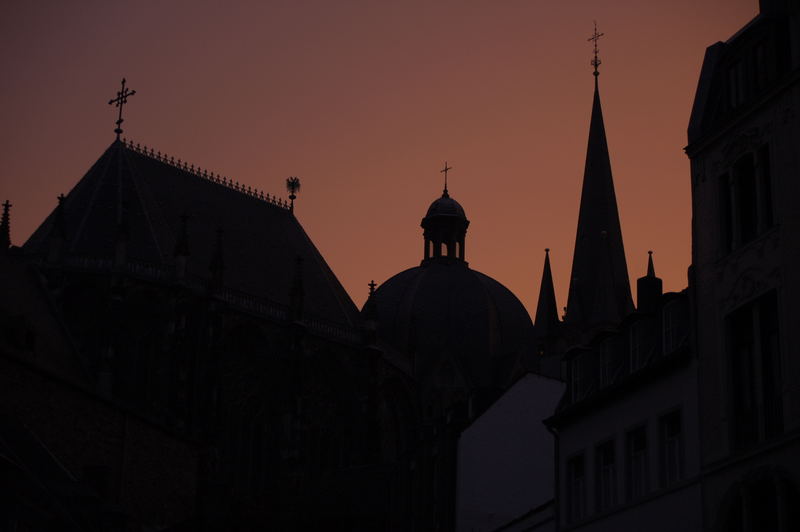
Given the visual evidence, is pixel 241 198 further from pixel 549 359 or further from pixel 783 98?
pixel 783 98

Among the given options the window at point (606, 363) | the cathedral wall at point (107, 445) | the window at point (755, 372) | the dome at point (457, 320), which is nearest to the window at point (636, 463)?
the window at point (606, 363)

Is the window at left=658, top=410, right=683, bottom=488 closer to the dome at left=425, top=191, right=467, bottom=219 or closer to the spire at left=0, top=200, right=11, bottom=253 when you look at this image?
the spire at left=0, top=200, right=11, bottom=253

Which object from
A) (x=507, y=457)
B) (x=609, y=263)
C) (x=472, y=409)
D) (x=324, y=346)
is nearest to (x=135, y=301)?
(x=324, y=346)

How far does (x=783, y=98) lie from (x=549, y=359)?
64157 mm

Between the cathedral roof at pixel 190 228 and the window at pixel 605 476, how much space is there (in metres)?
41.3

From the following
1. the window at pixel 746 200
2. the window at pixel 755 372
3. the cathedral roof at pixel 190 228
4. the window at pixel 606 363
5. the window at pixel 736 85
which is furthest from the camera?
the cathedral roof at pixel 190 228

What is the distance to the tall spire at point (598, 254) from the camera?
9594cm

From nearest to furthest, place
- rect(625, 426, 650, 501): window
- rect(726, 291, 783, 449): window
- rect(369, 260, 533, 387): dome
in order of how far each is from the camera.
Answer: rect(726, 291, 783, 449): window, rect(625, 426, 650, 501): window, rect(369, 260, 533, 387): dome

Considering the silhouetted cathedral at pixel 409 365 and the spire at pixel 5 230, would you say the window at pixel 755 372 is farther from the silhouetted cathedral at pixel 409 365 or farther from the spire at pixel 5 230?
the spire at pixel 5 230

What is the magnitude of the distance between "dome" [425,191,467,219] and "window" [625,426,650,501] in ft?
250

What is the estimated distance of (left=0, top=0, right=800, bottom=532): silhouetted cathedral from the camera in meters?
30.9

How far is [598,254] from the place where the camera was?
98.2 m

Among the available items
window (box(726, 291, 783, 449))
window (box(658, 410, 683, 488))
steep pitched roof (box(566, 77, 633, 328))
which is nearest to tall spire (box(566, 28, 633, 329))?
steep pitched roof (box(566, 77, 633, 328))

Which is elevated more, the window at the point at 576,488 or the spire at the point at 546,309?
the spire at the point at 546,309
